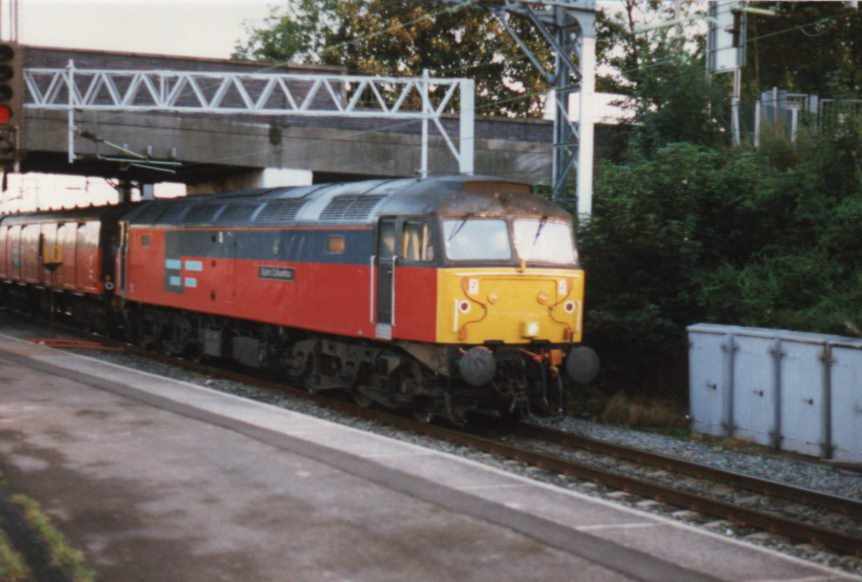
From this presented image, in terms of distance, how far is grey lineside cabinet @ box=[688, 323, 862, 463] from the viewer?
13.5 meters

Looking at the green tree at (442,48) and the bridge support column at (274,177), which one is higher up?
the green tree at (442,48)

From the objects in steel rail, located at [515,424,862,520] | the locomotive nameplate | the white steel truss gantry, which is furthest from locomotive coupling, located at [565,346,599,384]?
the locomotive nameplate

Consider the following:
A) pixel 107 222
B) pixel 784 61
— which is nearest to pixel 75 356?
pixel 107 222

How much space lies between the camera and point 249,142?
99.7 ft

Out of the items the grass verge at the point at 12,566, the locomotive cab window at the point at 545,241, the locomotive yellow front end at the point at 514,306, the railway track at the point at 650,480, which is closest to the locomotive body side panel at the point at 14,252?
the railway track at the point at 650,480

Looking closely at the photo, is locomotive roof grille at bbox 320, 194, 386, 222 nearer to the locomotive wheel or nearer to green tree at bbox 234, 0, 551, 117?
the locomotive wheel

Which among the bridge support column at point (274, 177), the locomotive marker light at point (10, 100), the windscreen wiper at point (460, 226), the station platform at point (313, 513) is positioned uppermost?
the bridge support column at point (274, 177)

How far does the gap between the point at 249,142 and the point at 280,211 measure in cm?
1331

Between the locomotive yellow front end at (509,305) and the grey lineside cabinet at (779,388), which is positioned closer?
the grey lineside cabinet at (779,388)

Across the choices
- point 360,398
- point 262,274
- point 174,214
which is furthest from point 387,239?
point 174,214

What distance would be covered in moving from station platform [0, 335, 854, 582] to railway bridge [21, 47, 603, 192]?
17197 mm

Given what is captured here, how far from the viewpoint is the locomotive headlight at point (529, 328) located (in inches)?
555

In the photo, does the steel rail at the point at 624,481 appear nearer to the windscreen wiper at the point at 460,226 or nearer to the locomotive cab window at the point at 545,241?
the locomotive cab window at the point at 545,241

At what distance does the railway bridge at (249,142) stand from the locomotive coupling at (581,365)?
15.7 m
